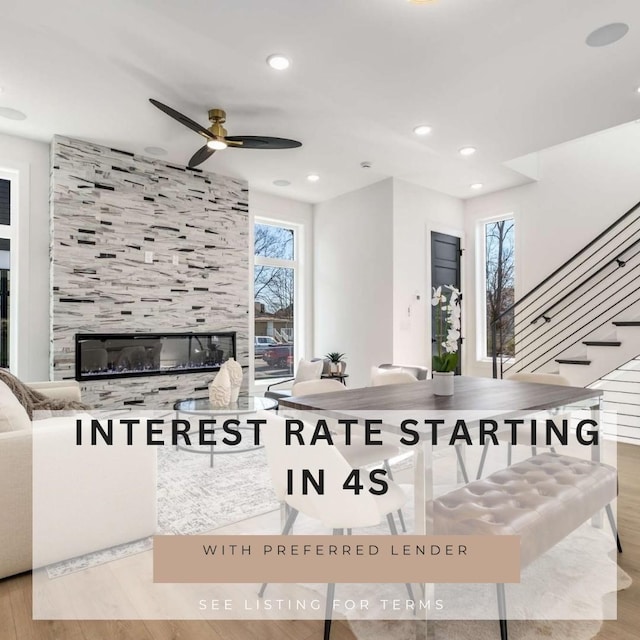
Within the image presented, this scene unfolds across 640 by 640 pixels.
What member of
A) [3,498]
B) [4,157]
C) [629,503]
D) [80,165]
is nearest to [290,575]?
[3,498]

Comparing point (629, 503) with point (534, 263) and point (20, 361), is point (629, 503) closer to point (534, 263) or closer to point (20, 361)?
point (534, 263)

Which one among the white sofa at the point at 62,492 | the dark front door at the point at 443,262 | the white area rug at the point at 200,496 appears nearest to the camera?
the white sofa at the point at 62,492

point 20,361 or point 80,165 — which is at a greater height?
point 80,165

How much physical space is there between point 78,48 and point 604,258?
5.32 meters

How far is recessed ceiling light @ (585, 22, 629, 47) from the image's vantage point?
2600 mm

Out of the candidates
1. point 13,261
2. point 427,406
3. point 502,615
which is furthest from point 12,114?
point 502,615

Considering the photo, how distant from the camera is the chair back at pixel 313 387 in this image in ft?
7.98

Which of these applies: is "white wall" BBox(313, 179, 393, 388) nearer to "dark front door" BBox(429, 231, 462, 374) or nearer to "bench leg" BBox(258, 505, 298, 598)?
"dark front door" BBox(429, 231, 462, 374)

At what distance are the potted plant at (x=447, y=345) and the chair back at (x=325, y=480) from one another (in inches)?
31.5

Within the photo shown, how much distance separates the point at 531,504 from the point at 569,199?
467 cm

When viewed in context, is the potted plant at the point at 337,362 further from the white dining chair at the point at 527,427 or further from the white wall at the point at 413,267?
the white dining chair at the point at 527,427

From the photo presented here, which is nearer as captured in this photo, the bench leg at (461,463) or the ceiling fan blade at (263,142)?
the bench leg at (461,463)

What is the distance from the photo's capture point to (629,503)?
275cm

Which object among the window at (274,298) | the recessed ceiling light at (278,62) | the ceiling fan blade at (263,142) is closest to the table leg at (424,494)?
the recessed ceiling light at (278,62)
